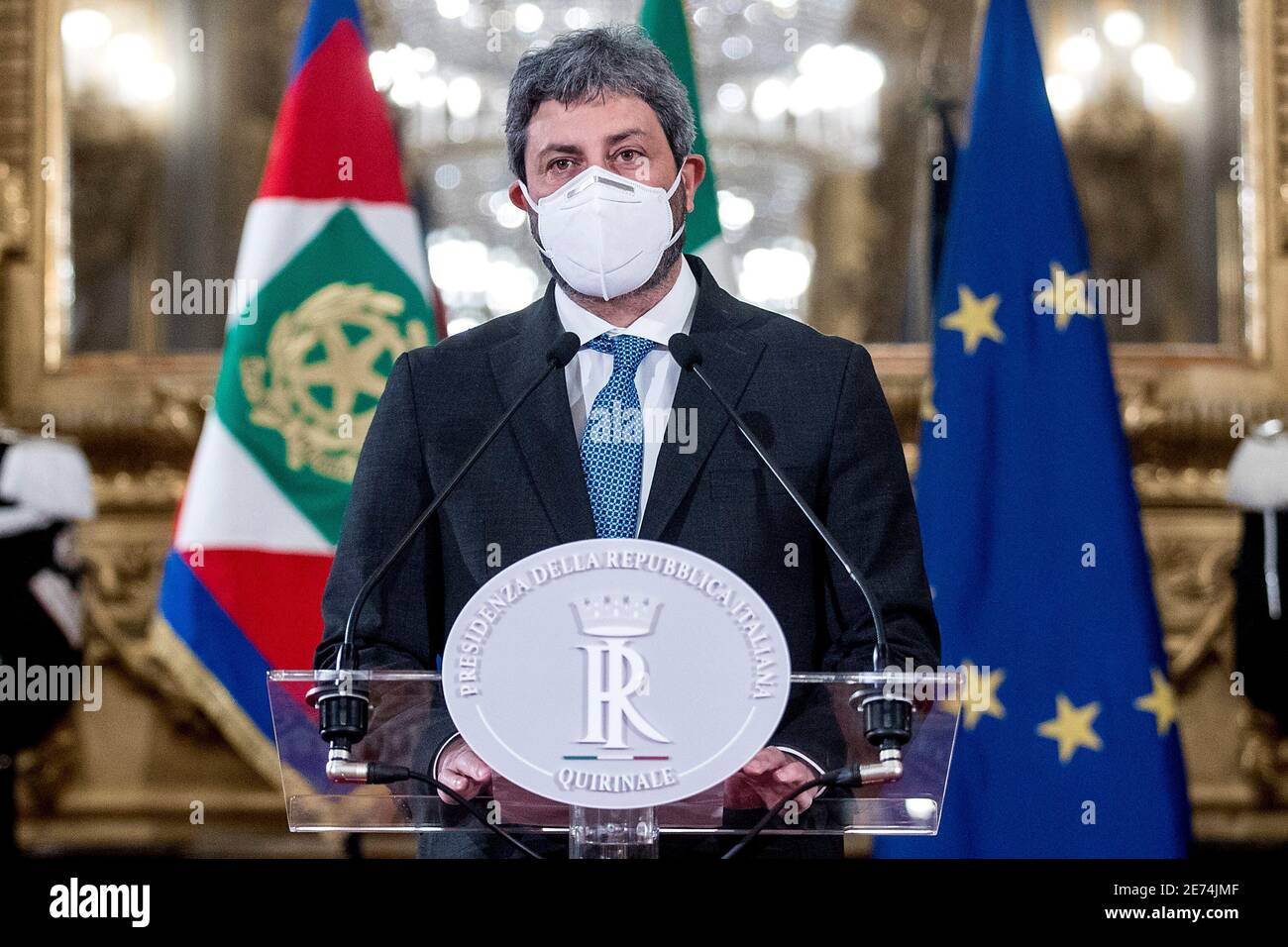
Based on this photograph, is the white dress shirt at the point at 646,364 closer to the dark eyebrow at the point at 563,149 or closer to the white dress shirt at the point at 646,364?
the white dress shirt at the point at 646,364

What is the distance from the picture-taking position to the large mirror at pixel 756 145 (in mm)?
4656

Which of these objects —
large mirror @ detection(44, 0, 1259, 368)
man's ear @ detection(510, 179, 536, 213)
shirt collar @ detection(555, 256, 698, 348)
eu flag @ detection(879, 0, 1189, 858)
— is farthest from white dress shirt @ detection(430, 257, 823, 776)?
large mirror @ detection(44, 0, 1259, 368)

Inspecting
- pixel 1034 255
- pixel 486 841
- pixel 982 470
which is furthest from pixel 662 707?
pixel 1034 255

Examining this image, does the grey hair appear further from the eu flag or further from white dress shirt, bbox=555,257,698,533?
the eu flag

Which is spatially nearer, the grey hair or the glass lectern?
the glass lectern

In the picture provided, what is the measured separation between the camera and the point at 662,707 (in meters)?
1.66

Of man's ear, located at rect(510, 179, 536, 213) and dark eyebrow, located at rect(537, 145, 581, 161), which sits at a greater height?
dark eyebrow, located at rect(537, 145, 581, 161)

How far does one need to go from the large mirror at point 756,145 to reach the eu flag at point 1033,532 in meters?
1.00

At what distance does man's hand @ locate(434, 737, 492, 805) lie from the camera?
168 centimetres

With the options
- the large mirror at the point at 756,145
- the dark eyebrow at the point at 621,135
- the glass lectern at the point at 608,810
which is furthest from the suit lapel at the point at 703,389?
the large mirror at the point at 756,145

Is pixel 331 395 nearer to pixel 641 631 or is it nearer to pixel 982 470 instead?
pixel 982 470

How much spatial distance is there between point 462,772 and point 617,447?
0.52m

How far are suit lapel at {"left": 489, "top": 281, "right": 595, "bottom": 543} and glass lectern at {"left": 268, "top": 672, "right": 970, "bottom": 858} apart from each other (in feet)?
1.22

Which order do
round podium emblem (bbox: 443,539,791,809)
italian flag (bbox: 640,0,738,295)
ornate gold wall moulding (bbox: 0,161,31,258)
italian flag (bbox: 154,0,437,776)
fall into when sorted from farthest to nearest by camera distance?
1. ornate gold wall moulding (bbox: 0,161,31,258)
2. italian flag (bbox: 640,0,738,295)
3. italian flag (bbox: 154,0,437,776)
4. round podium emblem (bbox: 443,539,791,809)
